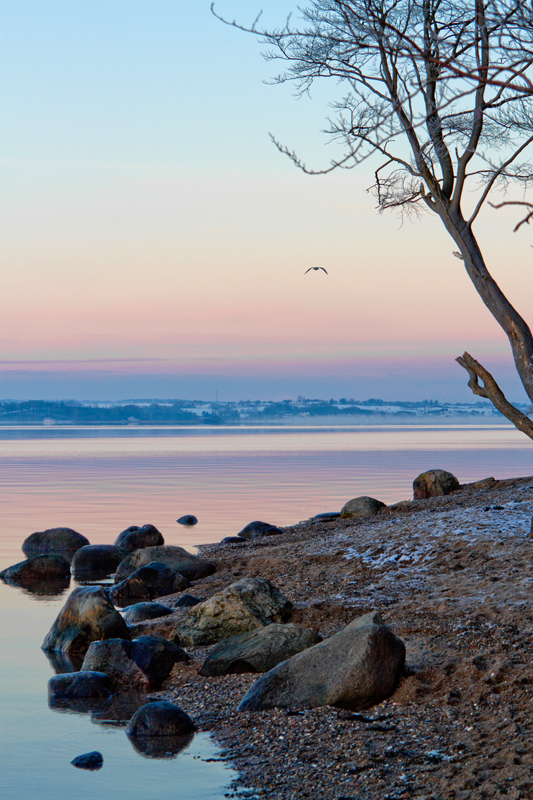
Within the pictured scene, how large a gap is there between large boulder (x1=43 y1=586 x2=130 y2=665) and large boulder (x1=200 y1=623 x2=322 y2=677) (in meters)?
1.84

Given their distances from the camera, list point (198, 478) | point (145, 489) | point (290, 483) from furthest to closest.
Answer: point (198, 478), point (290, 483), point (145, 489)

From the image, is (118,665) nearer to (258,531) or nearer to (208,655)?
(208,655)

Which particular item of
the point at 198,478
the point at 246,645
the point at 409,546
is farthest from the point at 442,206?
the point at 198,478

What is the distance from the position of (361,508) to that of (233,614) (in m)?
9.73

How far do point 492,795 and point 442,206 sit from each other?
334 inches

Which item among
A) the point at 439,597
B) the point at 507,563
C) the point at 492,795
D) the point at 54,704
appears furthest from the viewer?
the point at 507,563

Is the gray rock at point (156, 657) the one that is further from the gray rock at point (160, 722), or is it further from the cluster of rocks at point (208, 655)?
the gray rock at point (160, 722)

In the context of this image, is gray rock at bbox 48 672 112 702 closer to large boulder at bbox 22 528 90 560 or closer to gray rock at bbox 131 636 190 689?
gray rock at bbox 131 636 190 689

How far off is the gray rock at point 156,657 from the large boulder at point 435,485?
13387mm

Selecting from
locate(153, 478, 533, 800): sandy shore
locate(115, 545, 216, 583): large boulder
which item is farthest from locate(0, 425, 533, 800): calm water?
locate(115, 545, 216, 583): large boulder

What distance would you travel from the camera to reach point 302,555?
1276 cm

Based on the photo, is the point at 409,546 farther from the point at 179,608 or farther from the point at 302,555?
the point at 179,608

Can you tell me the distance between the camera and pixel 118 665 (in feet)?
26.1

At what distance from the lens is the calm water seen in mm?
5781
